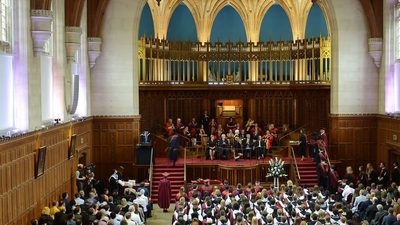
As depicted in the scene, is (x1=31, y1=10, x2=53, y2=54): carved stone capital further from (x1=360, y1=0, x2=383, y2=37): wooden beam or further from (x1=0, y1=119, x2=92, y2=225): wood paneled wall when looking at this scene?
(x1=360, y1=0, x2=383, y2=37): wooden beam

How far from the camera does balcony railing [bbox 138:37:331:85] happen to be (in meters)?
32.4

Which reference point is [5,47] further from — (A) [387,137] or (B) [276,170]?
(A) [387,137]

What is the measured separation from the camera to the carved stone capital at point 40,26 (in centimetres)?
1817

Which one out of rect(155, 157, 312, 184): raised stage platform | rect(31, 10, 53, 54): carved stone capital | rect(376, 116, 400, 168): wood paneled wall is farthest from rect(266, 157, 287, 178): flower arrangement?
rect(31, 10, 53, 54): carved stone capital

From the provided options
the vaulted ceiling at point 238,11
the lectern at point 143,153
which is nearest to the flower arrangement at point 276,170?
the lectern at point 143,153

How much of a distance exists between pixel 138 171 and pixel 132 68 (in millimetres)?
4888

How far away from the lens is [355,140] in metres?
27.7

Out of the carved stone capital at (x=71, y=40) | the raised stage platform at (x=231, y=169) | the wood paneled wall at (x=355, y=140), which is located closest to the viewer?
the carved stone capital at (x=71, y=40)

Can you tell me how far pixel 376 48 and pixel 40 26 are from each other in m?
15.7

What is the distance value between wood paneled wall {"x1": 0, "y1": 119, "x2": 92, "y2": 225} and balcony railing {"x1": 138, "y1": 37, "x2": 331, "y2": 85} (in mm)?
10587

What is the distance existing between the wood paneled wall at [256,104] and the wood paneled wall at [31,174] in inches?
374

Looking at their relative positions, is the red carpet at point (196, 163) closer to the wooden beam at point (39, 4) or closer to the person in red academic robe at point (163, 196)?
the person in red academic robe at point (163, 196)

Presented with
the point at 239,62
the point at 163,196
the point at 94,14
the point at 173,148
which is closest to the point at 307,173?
the point at 173,148

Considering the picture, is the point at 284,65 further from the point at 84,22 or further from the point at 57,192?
the point at 57,192
